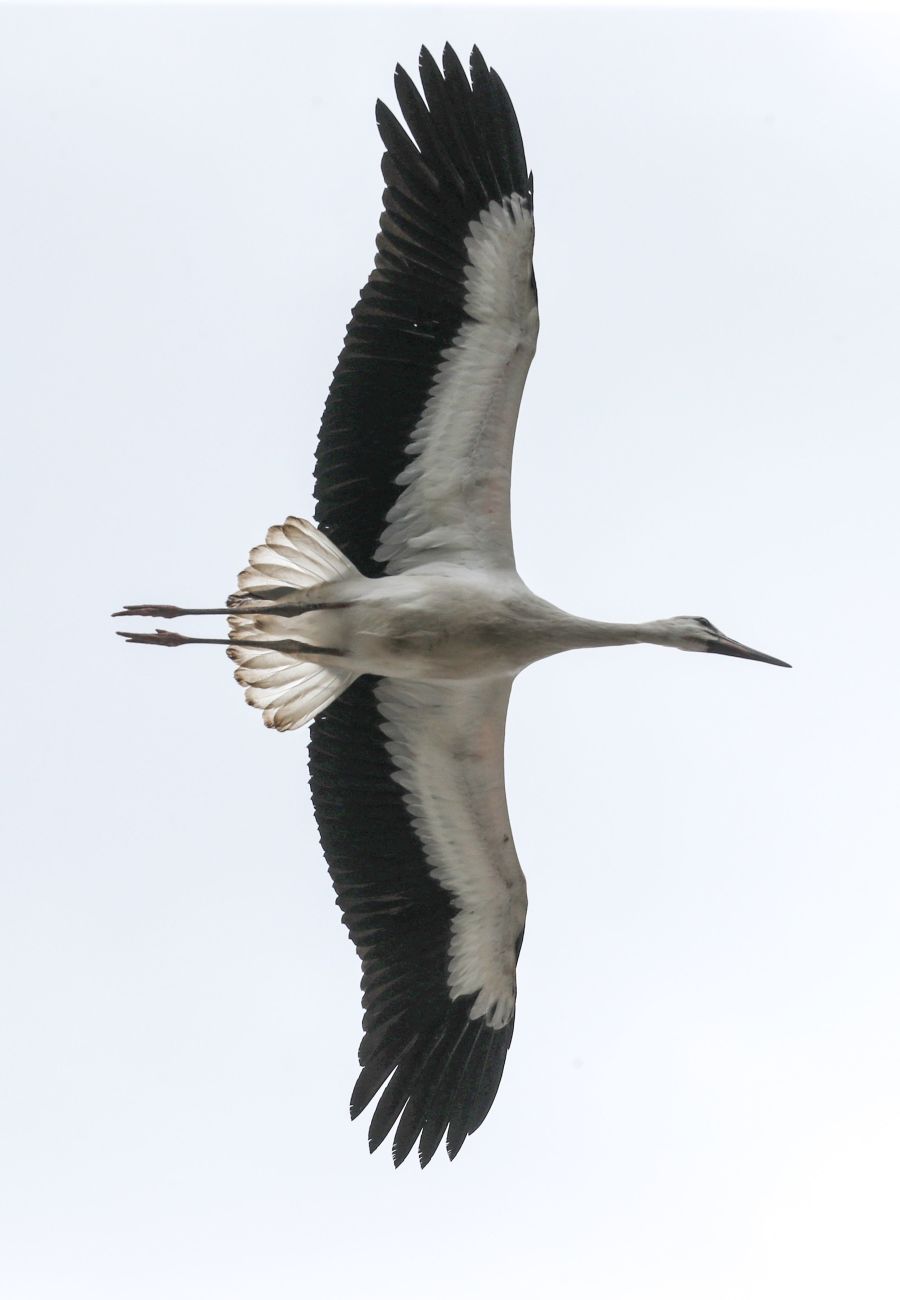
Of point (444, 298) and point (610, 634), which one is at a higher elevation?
point (444, 298)

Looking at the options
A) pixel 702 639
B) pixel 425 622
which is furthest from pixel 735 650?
pixel 425 622

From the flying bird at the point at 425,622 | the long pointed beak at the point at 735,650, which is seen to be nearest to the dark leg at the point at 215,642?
the flying bird at the point at 425,622

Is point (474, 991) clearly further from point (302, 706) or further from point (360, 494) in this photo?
point (360, 494)

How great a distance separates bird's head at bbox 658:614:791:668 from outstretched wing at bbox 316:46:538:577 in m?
1.11

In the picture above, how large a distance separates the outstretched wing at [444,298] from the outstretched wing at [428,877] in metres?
1.18

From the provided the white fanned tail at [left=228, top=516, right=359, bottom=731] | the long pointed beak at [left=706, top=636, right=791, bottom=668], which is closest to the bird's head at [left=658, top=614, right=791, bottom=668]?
the long pointed beak at [left=706, top=636, right=791, bottom=668]

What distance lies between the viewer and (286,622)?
10625 mm

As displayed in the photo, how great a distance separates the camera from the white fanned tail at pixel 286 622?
1047 centimetres

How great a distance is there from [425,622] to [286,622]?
660mm

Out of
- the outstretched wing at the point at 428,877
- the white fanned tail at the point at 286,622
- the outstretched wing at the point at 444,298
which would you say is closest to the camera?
the outstretched wing at the point at 444,298

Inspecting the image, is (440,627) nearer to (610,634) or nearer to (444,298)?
(610,634)

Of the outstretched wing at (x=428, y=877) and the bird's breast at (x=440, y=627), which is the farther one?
the outstretched wing at (x=428, y=877)

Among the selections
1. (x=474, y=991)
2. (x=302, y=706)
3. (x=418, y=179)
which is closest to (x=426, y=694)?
(x=302, y=706)

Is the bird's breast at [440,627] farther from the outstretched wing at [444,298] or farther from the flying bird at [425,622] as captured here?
the outstretched wing at [444,298]
